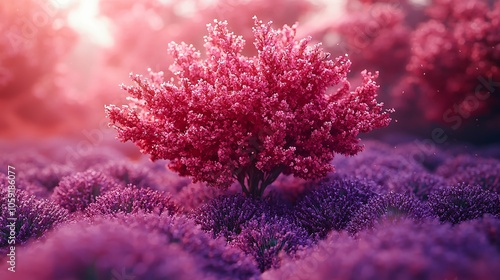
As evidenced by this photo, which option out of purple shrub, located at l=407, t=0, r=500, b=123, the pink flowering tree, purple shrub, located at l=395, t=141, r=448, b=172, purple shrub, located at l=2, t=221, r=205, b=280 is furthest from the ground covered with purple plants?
purple shrub, located at l=407, t=0, r=500, b=123

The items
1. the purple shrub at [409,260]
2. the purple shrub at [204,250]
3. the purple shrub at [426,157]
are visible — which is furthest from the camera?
the purple shrub at [426,157]

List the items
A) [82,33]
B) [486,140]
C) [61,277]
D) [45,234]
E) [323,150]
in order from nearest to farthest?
[61,277] → [45,234] → [323,150] → [486,140] → [82,33]

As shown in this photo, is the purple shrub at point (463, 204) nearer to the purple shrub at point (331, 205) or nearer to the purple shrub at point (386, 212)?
the purple shrub at point (386, 212)

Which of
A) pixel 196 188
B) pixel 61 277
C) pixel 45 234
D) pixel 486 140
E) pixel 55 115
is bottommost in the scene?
pixel 61 277

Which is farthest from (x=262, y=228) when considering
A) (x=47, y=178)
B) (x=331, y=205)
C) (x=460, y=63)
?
(x=460, y=63)

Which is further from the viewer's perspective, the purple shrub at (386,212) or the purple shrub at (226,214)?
the purple shrub at (226,214)

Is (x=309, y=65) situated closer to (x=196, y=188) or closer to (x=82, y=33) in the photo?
(x=196, y=188)

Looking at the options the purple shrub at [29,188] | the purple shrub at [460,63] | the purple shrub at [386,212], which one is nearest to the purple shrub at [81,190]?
the purple shrub at [29,188]

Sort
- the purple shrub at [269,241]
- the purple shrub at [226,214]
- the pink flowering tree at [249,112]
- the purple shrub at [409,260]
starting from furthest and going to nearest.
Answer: the purple shrub at [226,214] < the pink flowering tree at [249,112] < the purple shrub at [269,241] < the purple shrub at [409,260]

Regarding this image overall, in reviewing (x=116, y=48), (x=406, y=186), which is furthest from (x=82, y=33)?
(x=406, y=186)
